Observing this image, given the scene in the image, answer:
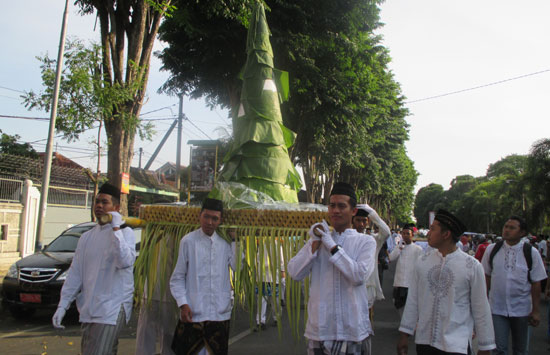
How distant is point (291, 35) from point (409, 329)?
12.2 metres

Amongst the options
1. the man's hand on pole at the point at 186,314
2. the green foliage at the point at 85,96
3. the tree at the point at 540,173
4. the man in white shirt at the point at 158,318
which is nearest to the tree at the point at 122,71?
the green foliage at the point at 85,96

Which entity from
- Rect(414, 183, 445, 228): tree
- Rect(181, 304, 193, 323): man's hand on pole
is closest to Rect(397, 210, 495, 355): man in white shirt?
Rect(181, 304, 193, 323): man's hand on pole

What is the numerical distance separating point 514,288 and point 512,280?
86mm

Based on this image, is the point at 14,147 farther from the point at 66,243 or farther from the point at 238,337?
the point at 238,337

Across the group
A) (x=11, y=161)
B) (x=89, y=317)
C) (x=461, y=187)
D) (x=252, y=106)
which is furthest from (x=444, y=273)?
(x=461, y=187)

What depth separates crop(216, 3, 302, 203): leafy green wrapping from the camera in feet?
18.7

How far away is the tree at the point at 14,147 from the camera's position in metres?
25.1

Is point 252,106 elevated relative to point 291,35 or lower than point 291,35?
lower

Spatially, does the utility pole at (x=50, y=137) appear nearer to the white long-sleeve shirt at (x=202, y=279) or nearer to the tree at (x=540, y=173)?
the white long-sleeve shirt at (x=202, y=279)

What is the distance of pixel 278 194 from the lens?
5.61m

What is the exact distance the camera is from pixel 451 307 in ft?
10.1

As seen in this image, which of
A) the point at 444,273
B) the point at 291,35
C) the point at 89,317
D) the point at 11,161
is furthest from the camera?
the point at 11,161

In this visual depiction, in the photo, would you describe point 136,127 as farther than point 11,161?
No

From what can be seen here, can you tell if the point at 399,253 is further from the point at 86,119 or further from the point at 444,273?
the point at 86,119
